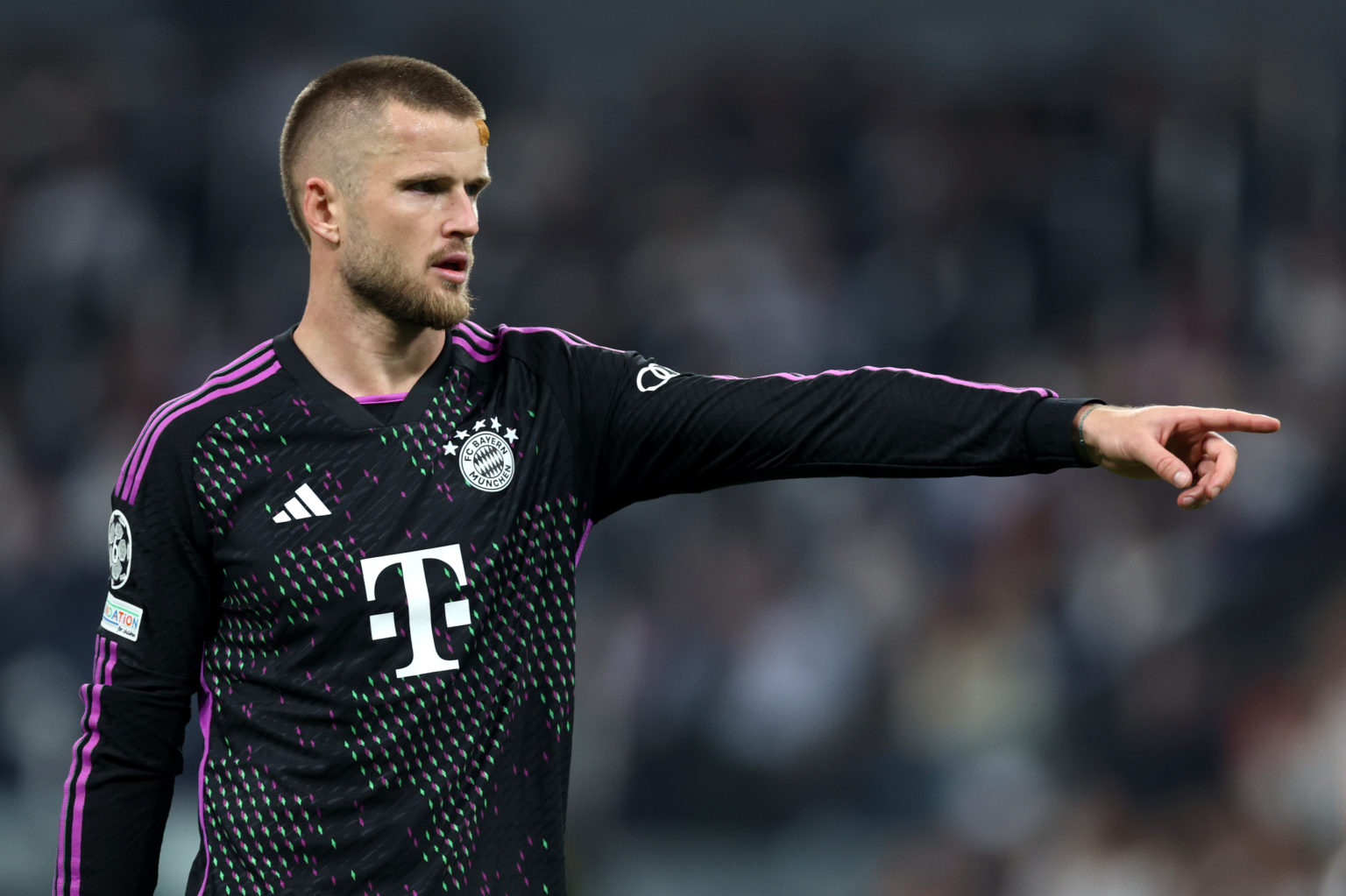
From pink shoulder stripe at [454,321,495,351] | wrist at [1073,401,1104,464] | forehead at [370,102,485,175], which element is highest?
forehead at [370,102,485,175]

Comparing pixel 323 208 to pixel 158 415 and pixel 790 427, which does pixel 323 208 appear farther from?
pixel 790 427

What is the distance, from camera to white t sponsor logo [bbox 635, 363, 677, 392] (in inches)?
101

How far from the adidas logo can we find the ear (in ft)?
1.45

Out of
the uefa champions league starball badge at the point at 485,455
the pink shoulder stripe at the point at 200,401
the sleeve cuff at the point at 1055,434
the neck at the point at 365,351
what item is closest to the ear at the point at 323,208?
the neck at the point at 365,351

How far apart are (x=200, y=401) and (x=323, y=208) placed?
1.29 ft

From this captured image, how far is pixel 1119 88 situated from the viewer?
714 cm

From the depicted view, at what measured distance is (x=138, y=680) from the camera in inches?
96.0

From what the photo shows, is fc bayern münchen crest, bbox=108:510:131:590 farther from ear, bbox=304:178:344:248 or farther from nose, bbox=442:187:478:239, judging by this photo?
nose, bbox=442:187:478:239

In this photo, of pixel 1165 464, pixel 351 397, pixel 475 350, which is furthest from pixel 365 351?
pixel 1165 464

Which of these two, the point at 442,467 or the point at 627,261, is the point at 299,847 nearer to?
the point at 442,467

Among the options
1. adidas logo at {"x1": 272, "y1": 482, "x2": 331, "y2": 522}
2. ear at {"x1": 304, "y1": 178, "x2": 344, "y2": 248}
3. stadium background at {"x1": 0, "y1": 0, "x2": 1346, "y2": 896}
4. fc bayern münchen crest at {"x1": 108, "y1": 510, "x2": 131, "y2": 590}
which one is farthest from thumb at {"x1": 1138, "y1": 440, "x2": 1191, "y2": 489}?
stadium background at {"x1": 0, "y1": 0, "x2": 1346, "y2": 896}

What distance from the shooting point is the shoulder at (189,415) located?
240cm

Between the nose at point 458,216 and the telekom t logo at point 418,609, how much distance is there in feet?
1.70

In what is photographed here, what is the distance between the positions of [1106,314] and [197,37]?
4479 mm
